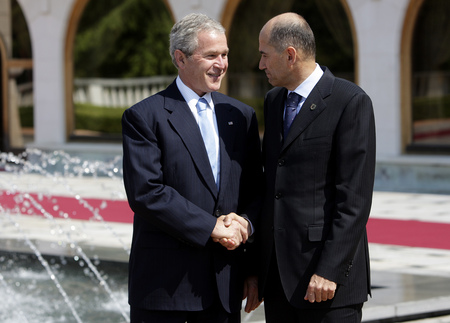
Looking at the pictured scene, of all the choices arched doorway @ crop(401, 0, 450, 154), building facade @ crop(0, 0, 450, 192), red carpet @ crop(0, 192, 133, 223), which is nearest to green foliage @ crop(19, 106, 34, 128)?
building facade @ crop(0, 0, 450, 192)

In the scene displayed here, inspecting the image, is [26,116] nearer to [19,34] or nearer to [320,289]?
[19,34]

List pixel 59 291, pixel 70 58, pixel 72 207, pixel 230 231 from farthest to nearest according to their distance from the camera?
pixel 70 58 → pixel 72 207 → pixel 59 291 → pixel 230 231

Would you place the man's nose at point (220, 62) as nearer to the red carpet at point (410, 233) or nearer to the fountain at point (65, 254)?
the fountain at point (65, 254)

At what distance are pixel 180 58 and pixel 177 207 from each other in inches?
24.7

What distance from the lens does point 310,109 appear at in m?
3.52

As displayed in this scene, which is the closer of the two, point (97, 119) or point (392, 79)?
point (392, 79)

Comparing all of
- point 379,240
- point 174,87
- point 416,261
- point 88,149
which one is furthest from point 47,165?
point 174,87

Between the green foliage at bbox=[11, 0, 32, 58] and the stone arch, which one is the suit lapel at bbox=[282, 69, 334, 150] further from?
the green foliage at bbox=[11, 0, 32, 58]

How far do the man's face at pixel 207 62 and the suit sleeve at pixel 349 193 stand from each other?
555 mm

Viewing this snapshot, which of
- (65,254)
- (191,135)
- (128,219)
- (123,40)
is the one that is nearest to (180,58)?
(191,135)

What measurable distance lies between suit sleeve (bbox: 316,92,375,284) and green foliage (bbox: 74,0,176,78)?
510 inches

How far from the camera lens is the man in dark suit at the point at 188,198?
346cm

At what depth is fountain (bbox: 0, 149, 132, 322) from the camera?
22.1 ft

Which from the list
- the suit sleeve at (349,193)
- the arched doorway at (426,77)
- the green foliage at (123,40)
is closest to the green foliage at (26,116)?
the green foliage at (123,40)
